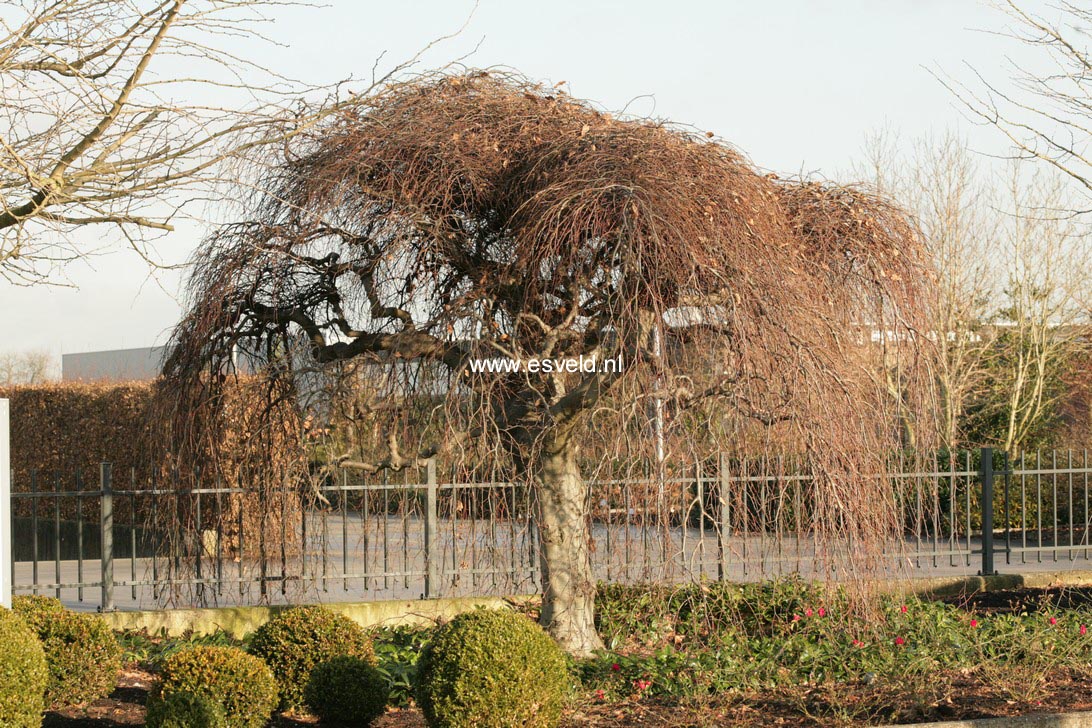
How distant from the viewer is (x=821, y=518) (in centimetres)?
575

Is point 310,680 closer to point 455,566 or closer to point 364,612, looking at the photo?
point 455,566

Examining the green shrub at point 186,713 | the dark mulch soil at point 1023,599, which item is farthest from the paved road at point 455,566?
the green shrub at point 186,713

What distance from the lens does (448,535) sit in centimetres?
948

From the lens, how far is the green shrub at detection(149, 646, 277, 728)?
5207 mm

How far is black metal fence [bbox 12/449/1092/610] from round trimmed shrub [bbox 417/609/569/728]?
1.97 ft

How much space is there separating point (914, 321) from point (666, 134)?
2.06 meters

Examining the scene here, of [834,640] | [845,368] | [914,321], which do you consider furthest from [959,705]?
[914,321]

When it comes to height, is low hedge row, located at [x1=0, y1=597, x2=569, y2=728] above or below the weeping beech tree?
below

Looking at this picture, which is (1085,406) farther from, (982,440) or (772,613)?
(772,613)

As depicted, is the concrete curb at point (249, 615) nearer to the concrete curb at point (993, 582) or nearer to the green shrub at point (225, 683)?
the green shrub at point (225, 683)

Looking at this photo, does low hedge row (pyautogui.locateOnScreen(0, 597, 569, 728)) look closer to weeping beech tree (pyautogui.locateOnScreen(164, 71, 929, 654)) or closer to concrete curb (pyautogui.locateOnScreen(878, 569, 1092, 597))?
weeping beech tree (pyautogui.locateOnScreen(164, 71, 929, 654))

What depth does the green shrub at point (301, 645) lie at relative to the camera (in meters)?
5.98

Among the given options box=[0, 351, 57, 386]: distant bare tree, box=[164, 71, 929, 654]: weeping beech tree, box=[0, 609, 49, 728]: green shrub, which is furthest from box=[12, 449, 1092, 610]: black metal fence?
box=[0, 351, 57, 386]: distant bare tree

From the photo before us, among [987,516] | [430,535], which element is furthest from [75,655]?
[987,516]
